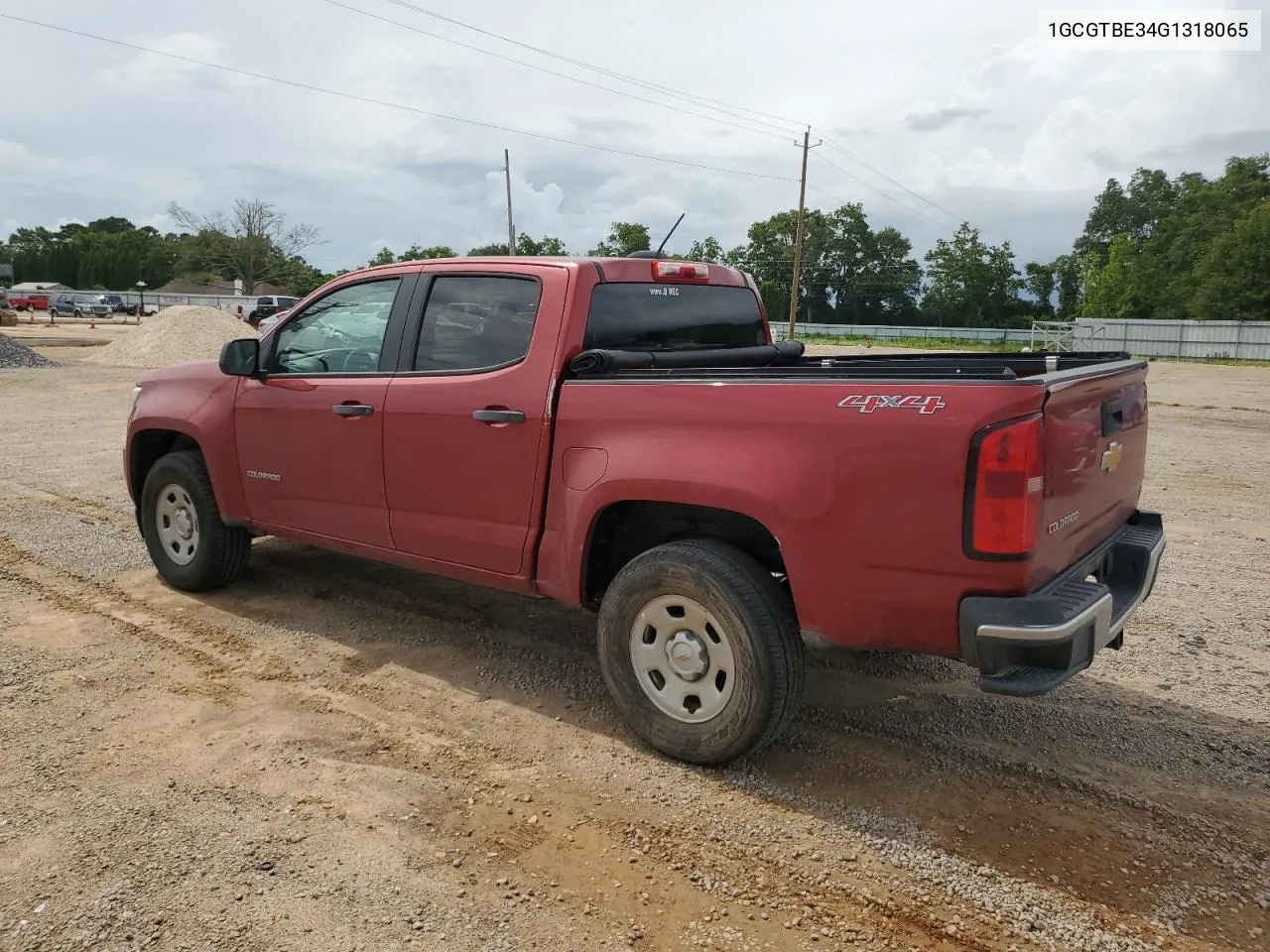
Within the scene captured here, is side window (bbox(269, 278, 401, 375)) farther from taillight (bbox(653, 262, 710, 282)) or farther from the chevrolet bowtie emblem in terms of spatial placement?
the chevrolet bowtie emblem

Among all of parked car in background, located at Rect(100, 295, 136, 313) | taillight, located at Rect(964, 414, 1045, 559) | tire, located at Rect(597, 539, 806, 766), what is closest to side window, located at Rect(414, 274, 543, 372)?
tire, located at Rect(597, 539, 806, 766)

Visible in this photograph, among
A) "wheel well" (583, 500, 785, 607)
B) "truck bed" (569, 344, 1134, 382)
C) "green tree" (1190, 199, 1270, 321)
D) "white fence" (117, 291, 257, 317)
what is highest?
"green tree" (1190, 199, 1270, 321)

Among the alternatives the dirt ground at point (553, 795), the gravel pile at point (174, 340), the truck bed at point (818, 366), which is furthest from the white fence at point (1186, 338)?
the truck bed at point (818, 366)

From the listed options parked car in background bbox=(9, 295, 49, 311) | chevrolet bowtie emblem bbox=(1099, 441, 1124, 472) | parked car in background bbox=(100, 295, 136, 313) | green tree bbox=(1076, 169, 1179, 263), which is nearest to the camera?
chevrolet bowtie emblem bbox=(1099, 441, 1124, 472)

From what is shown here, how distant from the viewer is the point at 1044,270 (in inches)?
3620

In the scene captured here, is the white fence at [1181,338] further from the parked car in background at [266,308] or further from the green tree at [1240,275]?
the parked car in background at [266,308]

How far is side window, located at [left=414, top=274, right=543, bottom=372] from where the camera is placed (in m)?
4.08

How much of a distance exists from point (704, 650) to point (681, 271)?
1.91 meters

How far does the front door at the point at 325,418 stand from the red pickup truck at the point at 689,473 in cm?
2

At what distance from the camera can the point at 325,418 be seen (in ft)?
15.4

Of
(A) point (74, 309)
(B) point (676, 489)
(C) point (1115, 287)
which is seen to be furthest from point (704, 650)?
(C) point (1115, 287)

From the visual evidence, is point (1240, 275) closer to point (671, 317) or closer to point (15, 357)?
point (15, 357)

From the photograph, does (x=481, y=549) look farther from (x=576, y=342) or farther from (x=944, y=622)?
(x=944, y=622)

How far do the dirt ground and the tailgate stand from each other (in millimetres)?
932
